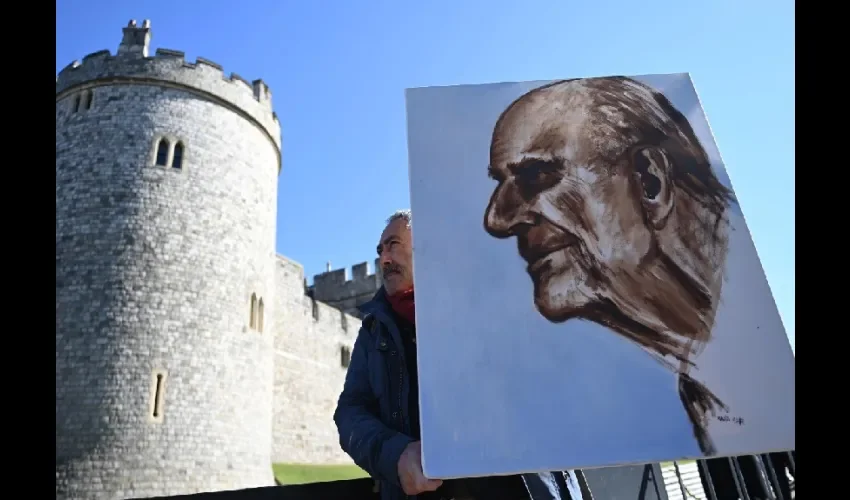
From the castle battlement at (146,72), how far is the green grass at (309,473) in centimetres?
832

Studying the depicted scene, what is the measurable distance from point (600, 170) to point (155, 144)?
1144 centimetres

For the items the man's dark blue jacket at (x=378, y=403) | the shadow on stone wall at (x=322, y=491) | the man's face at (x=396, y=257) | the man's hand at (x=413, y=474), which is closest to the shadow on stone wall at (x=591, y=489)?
the shadow on stone wall at (x=322, y=491)

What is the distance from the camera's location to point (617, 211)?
74.8 inches

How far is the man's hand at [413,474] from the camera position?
1636 millimetres

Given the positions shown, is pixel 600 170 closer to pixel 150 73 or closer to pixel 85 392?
pixel 85 392

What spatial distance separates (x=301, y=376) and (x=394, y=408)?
1545 cm

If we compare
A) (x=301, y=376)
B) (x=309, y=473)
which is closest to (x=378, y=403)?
(x=309, y=473)

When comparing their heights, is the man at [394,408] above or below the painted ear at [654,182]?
below

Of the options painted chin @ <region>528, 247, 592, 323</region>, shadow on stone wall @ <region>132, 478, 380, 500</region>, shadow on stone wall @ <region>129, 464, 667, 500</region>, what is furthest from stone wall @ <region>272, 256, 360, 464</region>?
painted chin @ <region>528, 247, 592, 323</region>

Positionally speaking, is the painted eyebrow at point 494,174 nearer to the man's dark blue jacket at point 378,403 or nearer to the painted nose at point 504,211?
the painted nose at point 504,211

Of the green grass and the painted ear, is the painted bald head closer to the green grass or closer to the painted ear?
the painted ear

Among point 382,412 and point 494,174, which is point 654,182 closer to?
point 494,174
